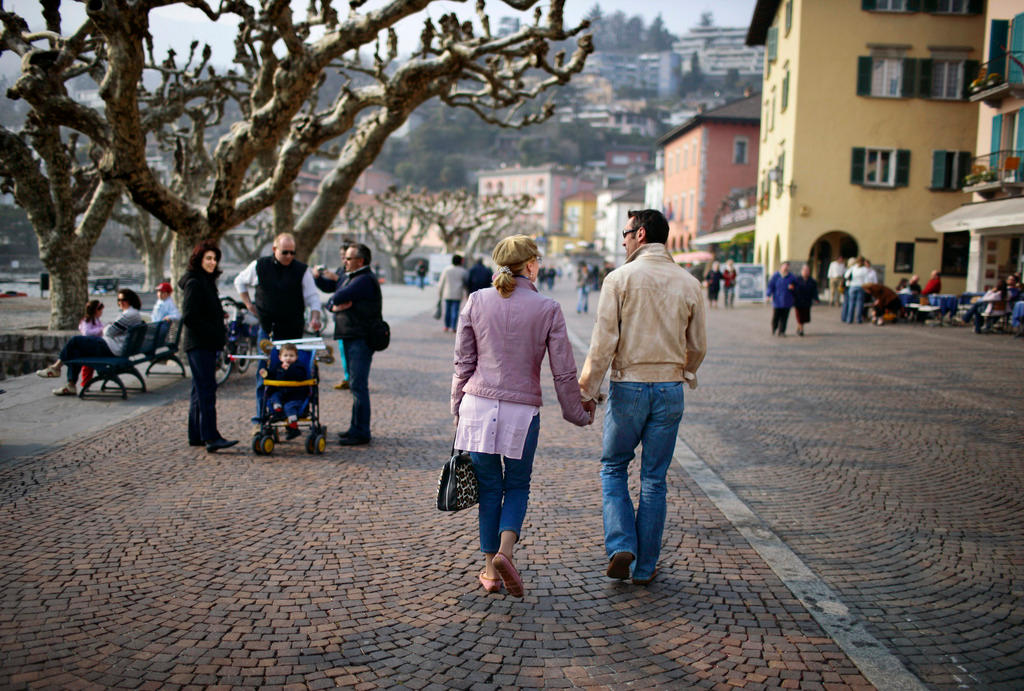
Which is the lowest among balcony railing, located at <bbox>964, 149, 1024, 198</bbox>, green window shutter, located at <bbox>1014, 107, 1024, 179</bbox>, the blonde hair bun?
the blonde hair bun

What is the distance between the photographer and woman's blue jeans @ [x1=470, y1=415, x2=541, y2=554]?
432cm

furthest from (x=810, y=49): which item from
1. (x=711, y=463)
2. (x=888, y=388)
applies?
(x=711, y=463)

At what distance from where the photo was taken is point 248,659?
11.7 feet

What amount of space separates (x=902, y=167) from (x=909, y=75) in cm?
341

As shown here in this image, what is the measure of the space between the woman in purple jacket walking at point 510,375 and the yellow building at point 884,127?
31410 mm

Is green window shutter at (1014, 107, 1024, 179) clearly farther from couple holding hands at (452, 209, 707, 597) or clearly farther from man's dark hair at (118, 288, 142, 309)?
couple holding hands at (452, 209, 707, 597)

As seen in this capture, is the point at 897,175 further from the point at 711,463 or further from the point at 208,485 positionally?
the point at 208,485

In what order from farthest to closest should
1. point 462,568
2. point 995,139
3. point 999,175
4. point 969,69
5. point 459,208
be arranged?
point 459,208, point 969,69, point 995,139, point 999,175, point 462,568

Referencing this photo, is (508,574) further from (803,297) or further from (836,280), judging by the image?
(836,280)

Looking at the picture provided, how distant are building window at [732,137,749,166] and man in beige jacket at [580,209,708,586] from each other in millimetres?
56991

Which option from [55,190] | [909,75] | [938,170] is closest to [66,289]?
[55,190]

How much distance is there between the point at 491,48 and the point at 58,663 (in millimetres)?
12669

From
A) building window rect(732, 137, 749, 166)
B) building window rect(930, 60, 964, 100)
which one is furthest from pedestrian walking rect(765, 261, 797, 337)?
building window rect(732, 137, 749, 166)

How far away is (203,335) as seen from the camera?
7414 mm
